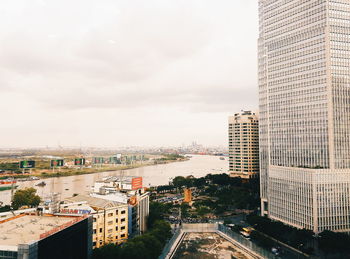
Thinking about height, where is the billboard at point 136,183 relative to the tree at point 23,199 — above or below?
above

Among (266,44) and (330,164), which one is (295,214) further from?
(266,44)

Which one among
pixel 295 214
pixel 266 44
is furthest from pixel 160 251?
pixel 266 44

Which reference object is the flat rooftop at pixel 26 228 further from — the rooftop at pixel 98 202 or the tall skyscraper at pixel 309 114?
the tall skyscraper at pixel 309 114

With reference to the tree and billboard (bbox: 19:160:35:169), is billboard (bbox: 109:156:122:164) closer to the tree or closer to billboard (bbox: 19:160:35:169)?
billboard (bbox: 19:160:35:169)

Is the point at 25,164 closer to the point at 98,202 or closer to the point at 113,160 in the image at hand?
the point at 113,160

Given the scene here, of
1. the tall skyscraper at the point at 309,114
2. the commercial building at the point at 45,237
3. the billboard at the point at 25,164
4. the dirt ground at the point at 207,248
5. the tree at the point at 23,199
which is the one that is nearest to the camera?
the commercial building at the point at 45,237

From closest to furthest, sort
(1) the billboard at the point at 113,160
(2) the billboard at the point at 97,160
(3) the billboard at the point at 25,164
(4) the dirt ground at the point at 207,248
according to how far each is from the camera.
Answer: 1. (4) the dirt ground at the point at 207,248
2. (3) the billboard at the point at 25,164
3. (2) the billboard at the point at 97,160
4. (1) the billboard at the point at 113,160

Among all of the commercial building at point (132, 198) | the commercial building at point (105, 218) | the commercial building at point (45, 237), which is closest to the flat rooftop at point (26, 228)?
the commercial building at point (45, 237)

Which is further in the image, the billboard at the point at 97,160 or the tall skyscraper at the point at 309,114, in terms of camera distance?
the billboard at the point at 97,160

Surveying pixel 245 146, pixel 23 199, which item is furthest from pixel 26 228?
pixel 245 146
